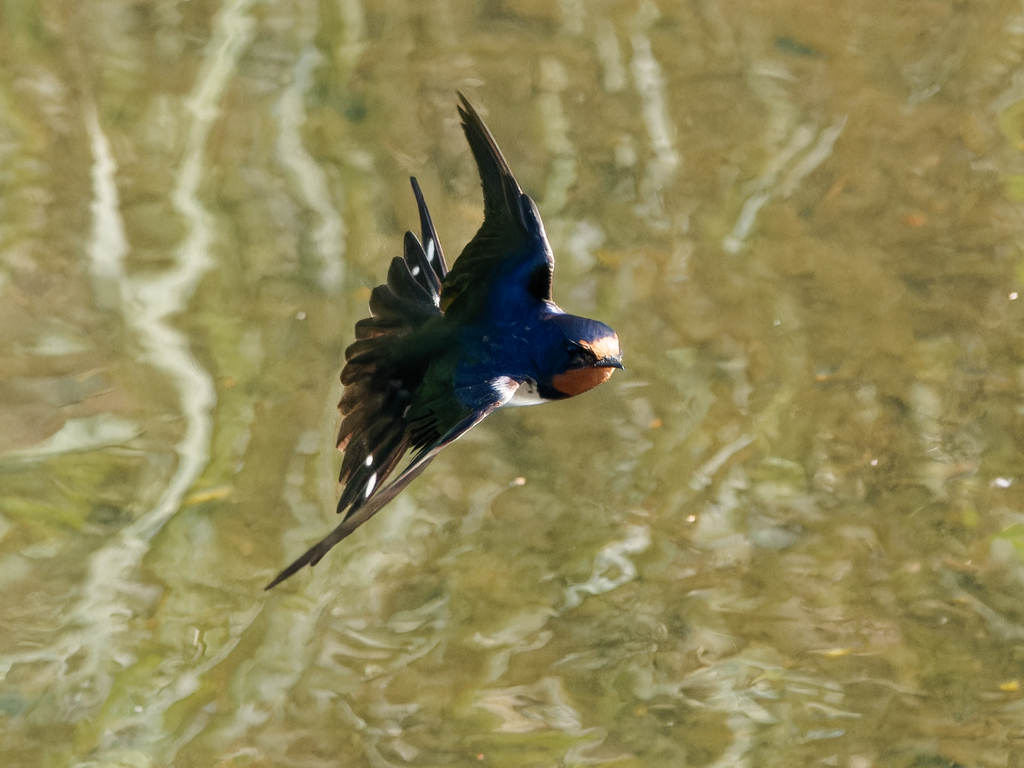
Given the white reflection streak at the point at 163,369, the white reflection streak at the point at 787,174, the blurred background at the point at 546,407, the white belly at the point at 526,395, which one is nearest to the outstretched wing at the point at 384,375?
the white belly at the point at 526,395

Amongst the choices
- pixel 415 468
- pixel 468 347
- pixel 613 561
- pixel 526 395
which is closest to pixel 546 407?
pixel 613 561

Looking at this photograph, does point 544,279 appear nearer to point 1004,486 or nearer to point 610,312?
point 610,312

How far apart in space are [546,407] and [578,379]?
0.83 metres

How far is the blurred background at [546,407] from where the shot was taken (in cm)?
219

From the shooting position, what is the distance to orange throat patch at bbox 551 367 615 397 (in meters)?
1.47

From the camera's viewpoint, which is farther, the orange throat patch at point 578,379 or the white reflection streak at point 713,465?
the white reflection streak at point 713,465

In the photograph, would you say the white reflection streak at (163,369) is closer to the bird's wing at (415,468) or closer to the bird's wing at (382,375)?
the bird's wing at (382,375)

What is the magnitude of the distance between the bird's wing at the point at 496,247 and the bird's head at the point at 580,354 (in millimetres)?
72

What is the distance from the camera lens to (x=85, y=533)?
220cm

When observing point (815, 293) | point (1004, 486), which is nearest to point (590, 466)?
point (815, 293)

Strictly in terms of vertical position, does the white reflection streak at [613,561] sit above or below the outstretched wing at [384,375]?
below

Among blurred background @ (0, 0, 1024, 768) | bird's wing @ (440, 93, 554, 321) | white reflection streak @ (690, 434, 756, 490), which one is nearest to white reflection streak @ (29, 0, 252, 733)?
blurred background @ (0, 0, 1024, 768)

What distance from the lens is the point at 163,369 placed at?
86.6 inches

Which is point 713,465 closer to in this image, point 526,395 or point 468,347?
point 526,395
